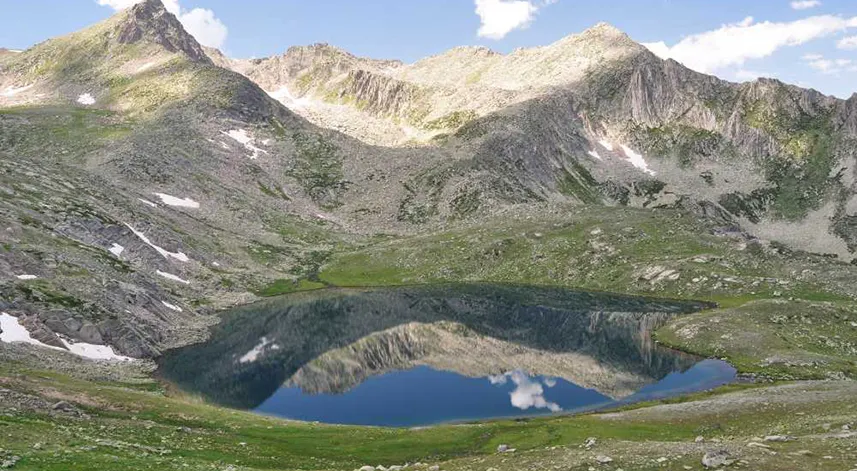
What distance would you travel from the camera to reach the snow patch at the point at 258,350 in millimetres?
95338

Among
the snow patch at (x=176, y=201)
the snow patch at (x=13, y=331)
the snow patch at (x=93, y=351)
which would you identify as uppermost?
the snow patch at (x=176, y=201)

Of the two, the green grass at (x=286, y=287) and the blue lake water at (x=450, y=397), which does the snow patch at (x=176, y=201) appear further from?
the blue lake water at (x=450, y=397)

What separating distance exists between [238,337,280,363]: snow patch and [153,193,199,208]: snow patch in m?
96.1

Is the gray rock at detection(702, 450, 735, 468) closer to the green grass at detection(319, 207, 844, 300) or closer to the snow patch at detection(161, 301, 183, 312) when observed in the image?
the snow patch at detection(161, 301, 183, 312)

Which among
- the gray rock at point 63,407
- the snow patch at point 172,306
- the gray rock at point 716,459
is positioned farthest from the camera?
the snow patch at point 172,306

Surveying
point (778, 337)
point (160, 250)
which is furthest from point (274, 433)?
point (160, 250)

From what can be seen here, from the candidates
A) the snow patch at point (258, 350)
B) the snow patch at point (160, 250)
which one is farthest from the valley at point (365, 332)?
the snow patch at point (258, 350)

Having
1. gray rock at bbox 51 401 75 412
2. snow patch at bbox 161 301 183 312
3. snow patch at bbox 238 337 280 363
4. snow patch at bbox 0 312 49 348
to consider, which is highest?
snow patch at bbox 161 301 183 312

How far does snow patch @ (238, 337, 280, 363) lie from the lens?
313 feet

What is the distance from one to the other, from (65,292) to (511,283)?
A: 106m

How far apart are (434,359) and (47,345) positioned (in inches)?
2093

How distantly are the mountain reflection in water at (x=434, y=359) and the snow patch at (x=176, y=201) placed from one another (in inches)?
2585

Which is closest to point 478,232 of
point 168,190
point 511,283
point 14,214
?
point 511,283

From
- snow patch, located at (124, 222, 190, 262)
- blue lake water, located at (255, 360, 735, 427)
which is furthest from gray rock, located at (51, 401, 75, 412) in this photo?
snow patch, located at (124, 222, 190, 262)
